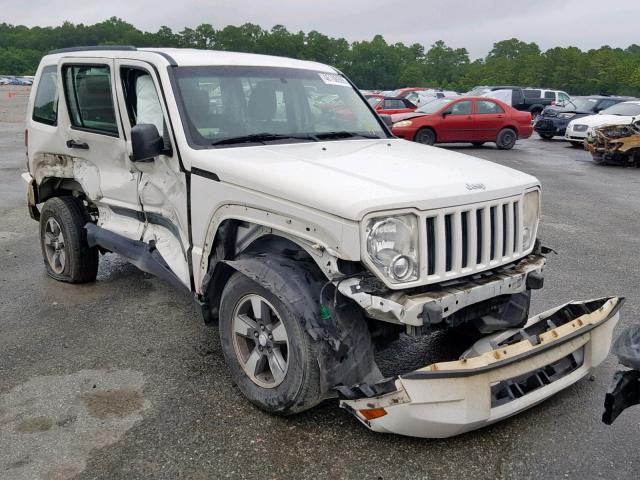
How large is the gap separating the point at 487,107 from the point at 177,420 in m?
16.7

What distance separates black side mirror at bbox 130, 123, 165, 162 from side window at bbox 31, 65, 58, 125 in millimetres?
1943

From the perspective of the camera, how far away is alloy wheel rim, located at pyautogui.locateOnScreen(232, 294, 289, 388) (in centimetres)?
340

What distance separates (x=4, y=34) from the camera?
136875mm

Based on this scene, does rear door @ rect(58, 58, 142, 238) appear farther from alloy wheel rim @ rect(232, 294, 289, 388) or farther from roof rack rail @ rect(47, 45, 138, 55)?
→ alloy wheel rim @ rect(232, 294, 289, 388)

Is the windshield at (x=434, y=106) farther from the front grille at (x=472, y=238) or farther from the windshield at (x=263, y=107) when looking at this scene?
the front grille at (x=472, y=238)

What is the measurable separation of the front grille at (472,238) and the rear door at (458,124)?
47.7ft

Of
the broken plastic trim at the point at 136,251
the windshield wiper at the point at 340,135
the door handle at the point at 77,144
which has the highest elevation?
the windshield wiper at the point at 340,135

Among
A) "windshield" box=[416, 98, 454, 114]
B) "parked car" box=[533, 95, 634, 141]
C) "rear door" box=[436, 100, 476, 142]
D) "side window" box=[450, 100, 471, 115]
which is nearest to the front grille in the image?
"rear door" box=[436, 100, 476, 142]

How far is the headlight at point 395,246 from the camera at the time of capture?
9.87ft

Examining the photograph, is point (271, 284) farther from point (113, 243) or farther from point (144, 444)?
point (113, 243)

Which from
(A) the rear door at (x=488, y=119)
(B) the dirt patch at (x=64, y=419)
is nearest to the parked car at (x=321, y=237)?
(B) the dirt patch at (x=64, y=419)

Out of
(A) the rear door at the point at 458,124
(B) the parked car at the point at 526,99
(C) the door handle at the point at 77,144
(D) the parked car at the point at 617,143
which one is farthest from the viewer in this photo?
(B) the parked car at the point at 526,99

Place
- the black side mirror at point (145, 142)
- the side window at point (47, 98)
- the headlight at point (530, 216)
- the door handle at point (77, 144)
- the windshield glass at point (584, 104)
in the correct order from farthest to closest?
1. the windshield glass at point (584, 104)
2. the side window at point (47, 98)
3. the door handle at point (77, 144)
4. the black side mirror at point (145, 142)
5. the headlight at point (530, 216)

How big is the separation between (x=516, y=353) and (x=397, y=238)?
2.73 ft
